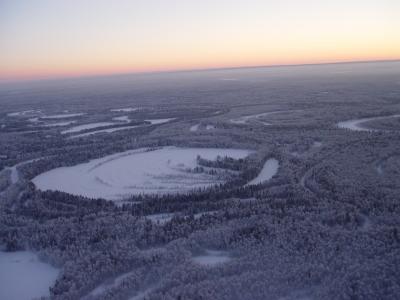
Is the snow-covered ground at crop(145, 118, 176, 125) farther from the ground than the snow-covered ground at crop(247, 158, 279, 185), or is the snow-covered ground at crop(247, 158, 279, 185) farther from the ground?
the snow-covered ground at crop(247, 158, 279, 185)

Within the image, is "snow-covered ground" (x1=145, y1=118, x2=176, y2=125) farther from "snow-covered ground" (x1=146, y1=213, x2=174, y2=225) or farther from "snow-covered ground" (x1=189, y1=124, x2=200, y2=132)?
"snow-covered ground" (x1=146, y1=213, x2=174, y2=225)

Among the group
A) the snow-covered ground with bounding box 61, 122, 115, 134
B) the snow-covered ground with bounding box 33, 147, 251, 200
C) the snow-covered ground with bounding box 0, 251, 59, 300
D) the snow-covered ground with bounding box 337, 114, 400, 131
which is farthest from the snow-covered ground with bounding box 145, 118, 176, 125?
the snow-covered ground with bounding box 0, 251, 59, 300

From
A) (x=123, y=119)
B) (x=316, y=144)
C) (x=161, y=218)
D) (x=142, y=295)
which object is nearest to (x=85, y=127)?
(x=123, y=119)

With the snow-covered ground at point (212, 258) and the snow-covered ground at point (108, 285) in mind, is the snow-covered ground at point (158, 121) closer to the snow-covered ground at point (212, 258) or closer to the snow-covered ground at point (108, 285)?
the snow-covered ground at point (212, 258)

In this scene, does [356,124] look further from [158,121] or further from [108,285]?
[108,285]

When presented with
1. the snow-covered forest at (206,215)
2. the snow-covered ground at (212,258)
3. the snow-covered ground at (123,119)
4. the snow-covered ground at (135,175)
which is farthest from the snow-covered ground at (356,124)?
the snow-covered ground at (212,258)

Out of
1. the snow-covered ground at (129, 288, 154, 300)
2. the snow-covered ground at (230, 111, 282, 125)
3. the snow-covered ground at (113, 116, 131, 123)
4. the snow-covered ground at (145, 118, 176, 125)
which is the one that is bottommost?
the snow-covered ground at (145, 118, 176, 125)
